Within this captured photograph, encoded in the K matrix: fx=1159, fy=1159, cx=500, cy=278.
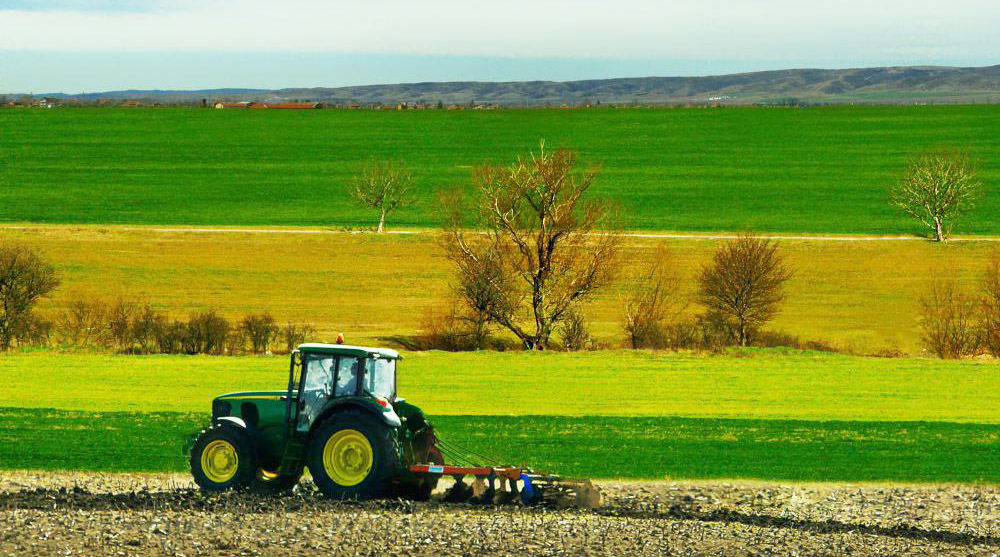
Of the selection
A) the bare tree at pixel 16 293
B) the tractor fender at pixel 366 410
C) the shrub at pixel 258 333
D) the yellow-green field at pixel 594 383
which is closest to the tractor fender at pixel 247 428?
the tractor fender at pixel 366 410

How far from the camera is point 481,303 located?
50719mm

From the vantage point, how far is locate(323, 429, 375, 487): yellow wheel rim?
15.3 metres

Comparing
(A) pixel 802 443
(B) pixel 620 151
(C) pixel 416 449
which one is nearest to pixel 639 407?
(A) pixel 802 443

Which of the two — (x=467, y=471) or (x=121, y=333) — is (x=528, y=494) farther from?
(x=121, y=333)

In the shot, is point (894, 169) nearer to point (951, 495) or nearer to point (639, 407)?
point (639, 407)

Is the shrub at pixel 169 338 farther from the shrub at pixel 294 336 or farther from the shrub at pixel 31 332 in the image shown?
the shrub at pixel 31 332

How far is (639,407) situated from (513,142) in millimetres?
107358

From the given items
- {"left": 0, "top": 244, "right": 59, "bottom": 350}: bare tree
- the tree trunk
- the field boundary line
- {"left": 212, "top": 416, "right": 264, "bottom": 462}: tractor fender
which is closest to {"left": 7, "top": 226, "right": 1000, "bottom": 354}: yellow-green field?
the field boundary line

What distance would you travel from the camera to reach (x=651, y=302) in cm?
5953

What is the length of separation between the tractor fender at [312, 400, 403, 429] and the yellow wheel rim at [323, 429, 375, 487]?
11.7 inches

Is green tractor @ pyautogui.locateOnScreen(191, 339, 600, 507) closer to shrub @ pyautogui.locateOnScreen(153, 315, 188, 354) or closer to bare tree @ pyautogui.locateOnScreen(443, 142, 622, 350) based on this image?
shrub @ pyautogui.locateOnScreen(153, 315, 188, 354)

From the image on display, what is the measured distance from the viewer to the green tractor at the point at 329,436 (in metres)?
15.2

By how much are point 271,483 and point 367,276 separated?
56684mm

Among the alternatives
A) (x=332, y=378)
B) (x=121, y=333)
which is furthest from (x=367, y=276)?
(x=332, y=378)
